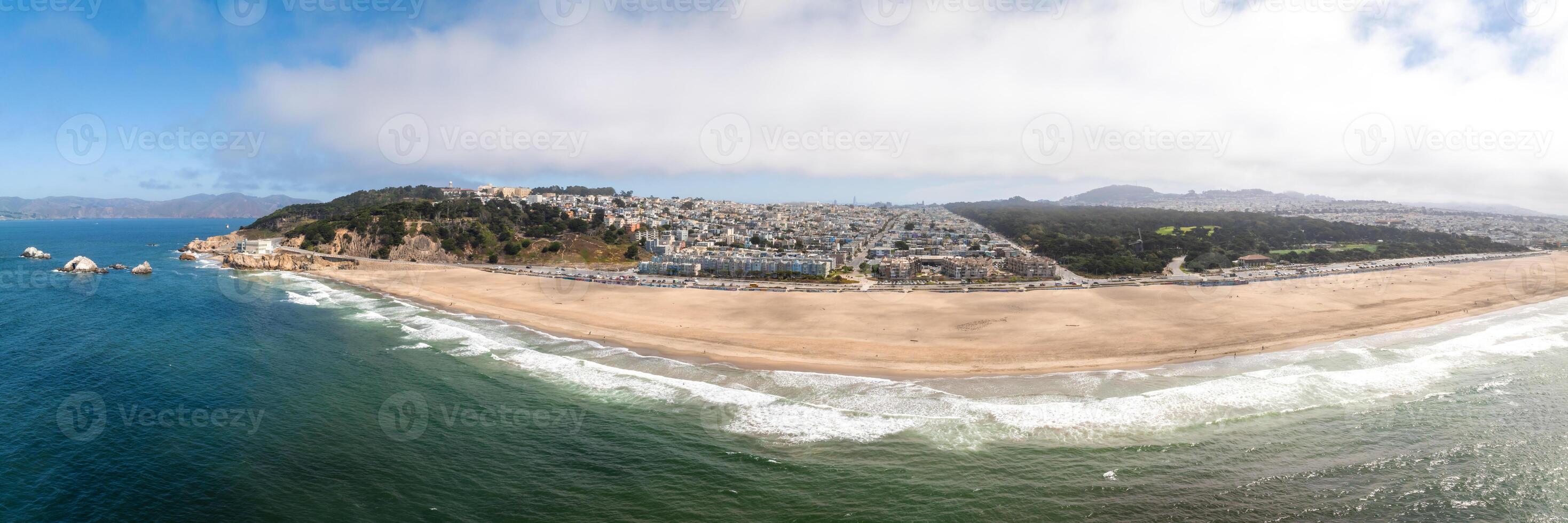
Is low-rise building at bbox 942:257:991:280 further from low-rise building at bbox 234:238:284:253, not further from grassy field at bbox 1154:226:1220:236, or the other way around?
low-rise building at bbox 234:238:284:253

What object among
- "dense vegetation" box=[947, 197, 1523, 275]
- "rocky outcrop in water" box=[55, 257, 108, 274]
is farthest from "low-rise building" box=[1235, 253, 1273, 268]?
"rocky outcrop in water" box=[55, 257, 108, 274]

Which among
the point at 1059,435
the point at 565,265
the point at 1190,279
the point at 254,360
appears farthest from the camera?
the point at 565,265

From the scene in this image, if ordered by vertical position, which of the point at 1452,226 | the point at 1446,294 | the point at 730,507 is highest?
the point at 1452,226

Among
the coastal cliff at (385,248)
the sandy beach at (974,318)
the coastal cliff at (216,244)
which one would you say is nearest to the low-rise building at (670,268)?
the sandy beach at (974,318)

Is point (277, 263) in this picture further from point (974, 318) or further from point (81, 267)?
point (974, 318)

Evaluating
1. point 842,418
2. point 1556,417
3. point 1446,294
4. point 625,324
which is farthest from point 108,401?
point 1446,294

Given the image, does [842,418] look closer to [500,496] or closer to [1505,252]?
[500,496]
